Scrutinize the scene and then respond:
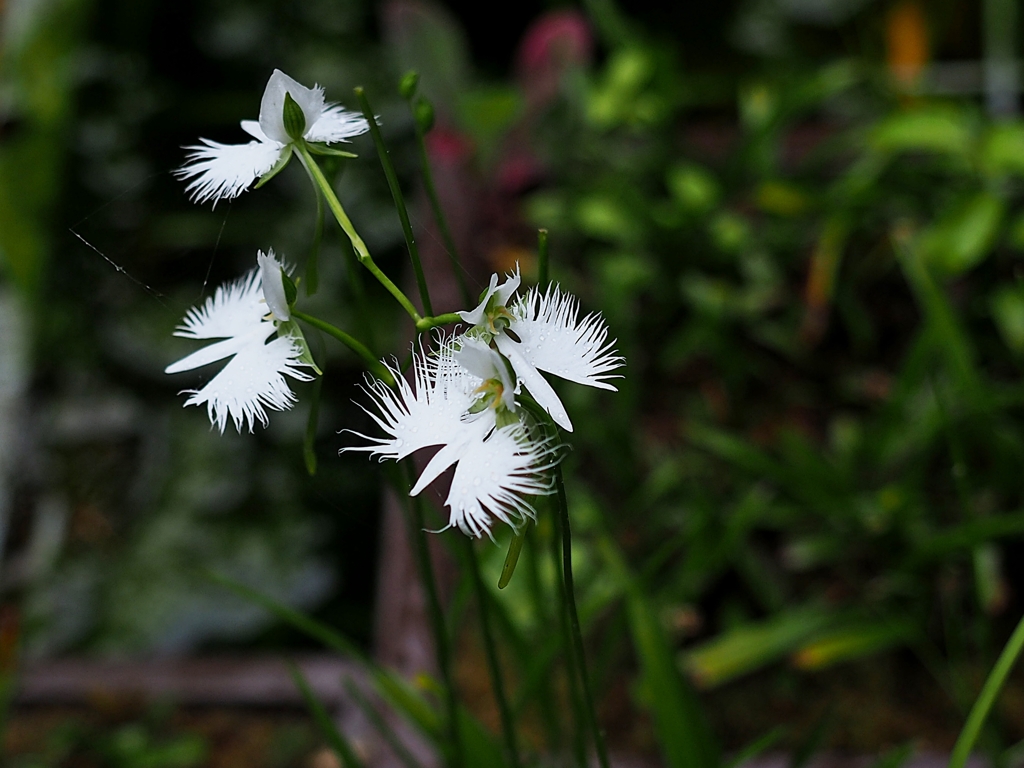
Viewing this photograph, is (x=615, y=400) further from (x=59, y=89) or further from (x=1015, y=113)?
(x=59, y=89)

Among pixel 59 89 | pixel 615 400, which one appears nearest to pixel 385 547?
pixel 615 400

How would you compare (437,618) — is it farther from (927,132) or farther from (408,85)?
(927,132)

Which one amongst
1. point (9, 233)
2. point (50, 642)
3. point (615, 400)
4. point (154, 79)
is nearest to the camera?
point (615, 400)

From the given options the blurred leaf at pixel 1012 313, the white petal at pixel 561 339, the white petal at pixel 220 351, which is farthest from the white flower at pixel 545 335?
the blurred leaf at pixel 1012 313

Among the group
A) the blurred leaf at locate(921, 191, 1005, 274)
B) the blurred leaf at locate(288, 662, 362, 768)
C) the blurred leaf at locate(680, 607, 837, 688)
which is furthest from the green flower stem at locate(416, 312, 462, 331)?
the blurred leaf at locate(921, 191, 1005, 274)

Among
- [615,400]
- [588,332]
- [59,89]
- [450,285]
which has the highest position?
[59,89]

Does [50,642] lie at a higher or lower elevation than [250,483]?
lower
